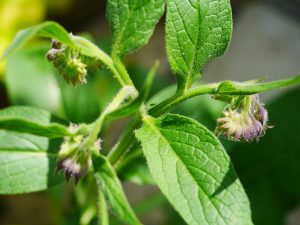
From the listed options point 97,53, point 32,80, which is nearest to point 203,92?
point 97,53

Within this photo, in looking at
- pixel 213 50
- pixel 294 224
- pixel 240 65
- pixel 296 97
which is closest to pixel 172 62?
pixel 213 50

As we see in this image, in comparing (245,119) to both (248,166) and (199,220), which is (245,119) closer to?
(199,220)

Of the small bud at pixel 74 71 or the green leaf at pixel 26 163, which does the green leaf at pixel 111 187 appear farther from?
the green leaf at pixel 26 163

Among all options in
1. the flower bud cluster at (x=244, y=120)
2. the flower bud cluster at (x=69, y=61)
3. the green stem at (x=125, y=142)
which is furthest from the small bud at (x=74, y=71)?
the flower bud cluster at (x=244, y=120)

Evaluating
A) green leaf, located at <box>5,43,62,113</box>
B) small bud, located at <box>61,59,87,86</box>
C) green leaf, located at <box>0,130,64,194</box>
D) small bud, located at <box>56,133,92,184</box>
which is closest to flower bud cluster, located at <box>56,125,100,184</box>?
small bud, located at <box>56,133,92,184</box>

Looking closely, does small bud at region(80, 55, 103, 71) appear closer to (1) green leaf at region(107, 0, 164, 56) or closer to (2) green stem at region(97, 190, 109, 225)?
(1) green leaf at region(107, 0, 164, 56)
